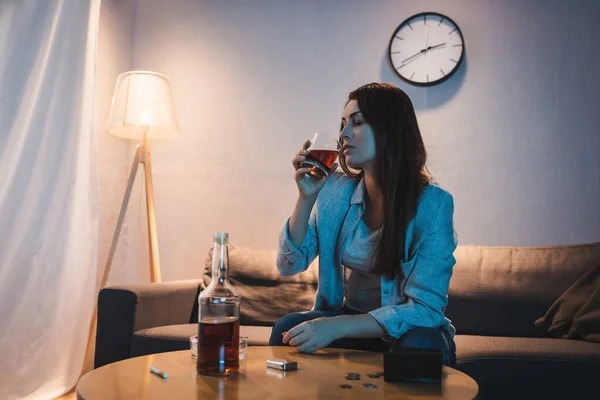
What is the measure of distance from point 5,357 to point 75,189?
2.43 feet

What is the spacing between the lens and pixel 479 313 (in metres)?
2.34

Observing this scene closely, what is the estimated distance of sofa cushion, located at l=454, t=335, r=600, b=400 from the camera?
1.78 metres

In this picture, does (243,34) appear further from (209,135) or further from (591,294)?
(591,294)

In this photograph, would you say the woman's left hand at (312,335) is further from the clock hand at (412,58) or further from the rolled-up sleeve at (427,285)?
the clock hand at (412,58)

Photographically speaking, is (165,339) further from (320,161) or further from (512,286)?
(512,286)

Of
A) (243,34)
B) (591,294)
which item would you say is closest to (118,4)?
(243,34)

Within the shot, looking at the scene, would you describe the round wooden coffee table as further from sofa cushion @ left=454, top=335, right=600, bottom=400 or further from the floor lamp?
the floor lamp

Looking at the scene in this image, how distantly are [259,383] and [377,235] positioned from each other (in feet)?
2.22

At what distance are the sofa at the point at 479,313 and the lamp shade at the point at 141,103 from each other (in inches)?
29.4

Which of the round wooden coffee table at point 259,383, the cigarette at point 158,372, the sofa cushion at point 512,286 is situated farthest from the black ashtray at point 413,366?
the sofa cushion at point 512,286

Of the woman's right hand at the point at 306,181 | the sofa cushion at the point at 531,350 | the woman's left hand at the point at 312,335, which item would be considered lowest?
the sofa cushion at the point at 531,350

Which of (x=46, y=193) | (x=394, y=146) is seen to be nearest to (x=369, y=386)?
(x=394, y=146)

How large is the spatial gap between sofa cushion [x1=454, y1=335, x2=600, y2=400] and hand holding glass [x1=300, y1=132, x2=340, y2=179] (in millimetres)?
859

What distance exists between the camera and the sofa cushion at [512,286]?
229 cm
